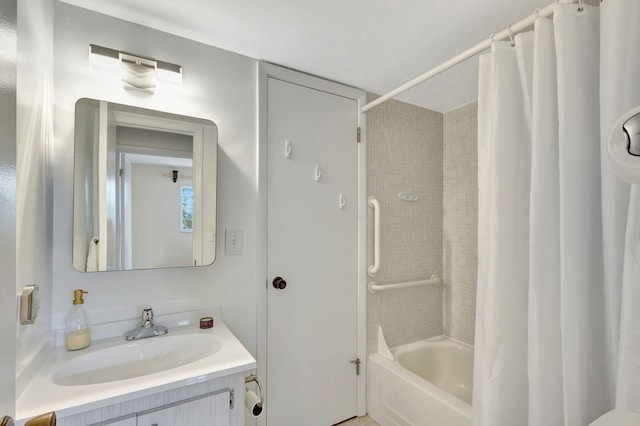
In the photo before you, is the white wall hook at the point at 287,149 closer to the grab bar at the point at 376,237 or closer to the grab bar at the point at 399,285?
the grab bar at the point at 376,237

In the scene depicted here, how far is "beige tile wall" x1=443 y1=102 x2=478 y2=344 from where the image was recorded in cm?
230

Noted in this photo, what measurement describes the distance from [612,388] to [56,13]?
2.45 metres

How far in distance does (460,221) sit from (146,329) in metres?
2.19

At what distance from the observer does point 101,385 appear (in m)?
0.99

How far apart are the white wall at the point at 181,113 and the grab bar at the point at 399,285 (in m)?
0.84

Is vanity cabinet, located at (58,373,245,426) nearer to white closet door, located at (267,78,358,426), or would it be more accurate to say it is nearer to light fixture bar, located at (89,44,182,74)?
white closet door, located at (267,78,358,426)

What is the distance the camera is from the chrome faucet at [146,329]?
1.34m

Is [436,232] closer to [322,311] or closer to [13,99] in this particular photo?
[322,311]

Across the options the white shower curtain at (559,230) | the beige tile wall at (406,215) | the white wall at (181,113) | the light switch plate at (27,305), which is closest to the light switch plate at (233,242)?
the white wall at (181,113)

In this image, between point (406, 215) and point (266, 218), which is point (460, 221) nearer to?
point (406, 215)

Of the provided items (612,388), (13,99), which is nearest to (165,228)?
(13,99)

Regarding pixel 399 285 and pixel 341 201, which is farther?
pixel 399 285

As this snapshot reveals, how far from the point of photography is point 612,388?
903 mm

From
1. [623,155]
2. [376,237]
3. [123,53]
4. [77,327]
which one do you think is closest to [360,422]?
[376,237]
